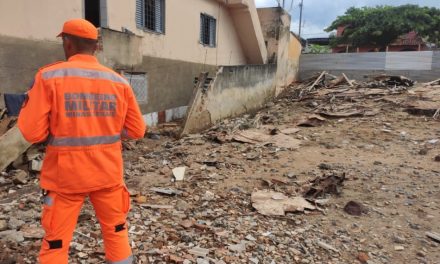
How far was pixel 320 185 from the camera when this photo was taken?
4.97 m

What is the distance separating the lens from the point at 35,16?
6.12 metres

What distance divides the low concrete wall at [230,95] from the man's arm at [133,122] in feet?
17.5

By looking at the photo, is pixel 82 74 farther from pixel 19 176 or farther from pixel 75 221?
pixel 19 176

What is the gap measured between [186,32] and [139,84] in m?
2.72

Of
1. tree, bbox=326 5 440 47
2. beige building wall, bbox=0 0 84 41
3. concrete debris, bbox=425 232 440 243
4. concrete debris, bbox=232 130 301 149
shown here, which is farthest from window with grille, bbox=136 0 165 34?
tree, bbox=326 5 440 47

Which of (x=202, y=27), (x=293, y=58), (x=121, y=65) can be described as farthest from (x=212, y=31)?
(x=293, y=58)

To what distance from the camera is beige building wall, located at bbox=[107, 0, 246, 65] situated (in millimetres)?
8203

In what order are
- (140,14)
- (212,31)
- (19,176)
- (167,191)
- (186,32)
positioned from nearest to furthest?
(167,191) → (19,176) → (140,14) → (186,32) → (212,31)

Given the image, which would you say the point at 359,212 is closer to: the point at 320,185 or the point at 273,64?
the point at 320,185

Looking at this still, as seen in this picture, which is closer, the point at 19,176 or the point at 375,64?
→ the point at 19,176

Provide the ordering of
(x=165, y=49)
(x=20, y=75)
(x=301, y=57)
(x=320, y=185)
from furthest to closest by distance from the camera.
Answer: (x=301, y=57), (x=165, y=49), (x=20, y=75), (x=320, y=185)

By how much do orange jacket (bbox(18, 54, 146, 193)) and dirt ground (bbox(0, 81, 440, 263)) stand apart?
121 centimetres

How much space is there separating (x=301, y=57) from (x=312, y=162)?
488 inches

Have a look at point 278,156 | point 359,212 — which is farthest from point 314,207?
point 278,156
